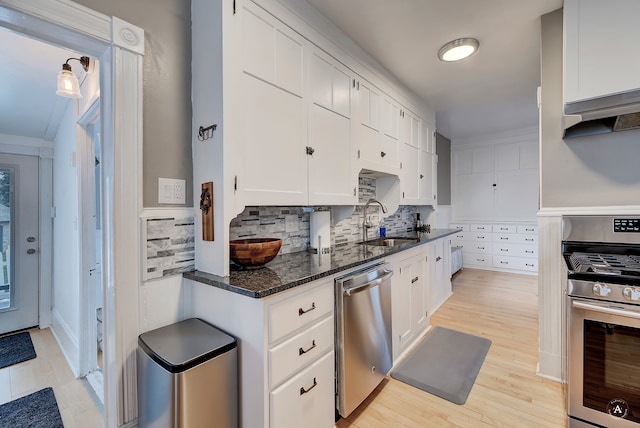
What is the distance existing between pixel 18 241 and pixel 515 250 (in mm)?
→ 7236

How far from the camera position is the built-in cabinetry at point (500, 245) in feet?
16.1

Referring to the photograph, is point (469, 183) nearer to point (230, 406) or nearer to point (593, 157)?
point (593, 157)

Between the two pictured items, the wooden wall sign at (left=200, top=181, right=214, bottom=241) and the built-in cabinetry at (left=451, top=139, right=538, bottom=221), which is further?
the built-in cabinetry at (left=451, top=139, right=538, bottom=221)

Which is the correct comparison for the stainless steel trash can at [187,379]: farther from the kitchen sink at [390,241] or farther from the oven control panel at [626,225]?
the oven control panel at [626,225]

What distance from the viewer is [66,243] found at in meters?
2.68

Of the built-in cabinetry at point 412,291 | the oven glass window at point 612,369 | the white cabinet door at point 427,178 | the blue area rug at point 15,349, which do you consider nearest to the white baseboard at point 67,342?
the blue area rug at point 15,349

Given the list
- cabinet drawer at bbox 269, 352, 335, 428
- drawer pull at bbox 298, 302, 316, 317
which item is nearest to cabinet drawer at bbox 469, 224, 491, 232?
cabinet drawer at bbox 269, 352, 335, 428

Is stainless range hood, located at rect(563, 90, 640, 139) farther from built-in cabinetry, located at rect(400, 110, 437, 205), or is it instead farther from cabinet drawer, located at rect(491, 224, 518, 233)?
cabinet drawer, located at rect(491, 224, 518, 233)

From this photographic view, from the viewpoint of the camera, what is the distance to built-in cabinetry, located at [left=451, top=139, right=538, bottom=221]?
4.96 meters

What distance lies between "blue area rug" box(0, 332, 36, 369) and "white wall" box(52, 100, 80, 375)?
22cm

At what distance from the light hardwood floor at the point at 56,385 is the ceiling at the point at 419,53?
2.28 metres

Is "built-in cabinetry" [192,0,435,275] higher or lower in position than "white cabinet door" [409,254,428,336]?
higher

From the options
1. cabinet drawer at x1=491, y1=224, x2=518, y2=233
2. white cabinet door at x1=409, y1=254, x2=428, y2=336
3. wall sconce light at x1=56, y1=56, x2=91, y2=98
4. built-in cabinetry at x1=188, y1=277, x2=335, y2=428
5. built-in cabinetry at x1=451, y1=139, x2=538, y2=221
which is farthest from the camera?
cabinet drawer at x1=491, y1=224, x2=518, y2=233

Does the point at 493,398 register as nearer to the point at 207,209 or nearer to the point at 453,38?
the point at 207,209
